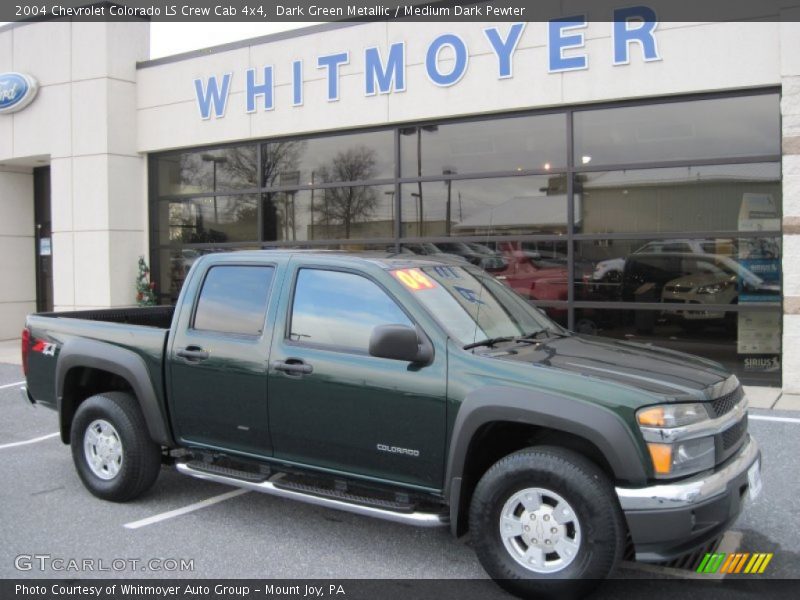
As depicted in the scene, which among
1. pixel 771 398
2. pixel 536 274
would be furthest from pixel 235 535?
pixel 536 274

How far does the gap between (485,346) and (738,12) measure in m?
7.13

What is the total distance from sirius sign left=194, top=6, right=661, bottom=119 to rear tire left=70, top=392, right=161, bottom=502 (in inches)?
288

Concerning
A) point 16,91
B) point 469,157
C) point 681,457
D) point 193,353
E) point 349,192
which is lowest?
point 681,457

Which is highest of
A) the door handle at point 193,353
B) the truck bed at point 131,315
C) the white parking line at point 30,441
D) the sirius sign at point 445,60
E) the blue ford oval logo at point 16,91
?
the blue ford oval logo at point 16,91

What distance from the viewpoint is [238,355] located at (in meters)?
4.48

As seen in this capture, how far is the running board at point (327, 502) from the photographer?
12.2ft

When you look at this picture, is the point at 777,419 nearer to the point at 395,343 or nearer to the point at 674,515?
the point at 674,515

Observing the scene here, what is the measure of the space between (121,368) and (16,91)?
12.1 metres

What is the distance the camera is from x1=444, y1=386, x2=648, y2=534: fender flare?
10.9 feet

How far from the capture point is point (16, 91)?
14453mm

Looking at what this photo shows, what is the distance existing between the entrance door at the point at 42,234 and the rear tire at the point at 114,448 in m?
12.6

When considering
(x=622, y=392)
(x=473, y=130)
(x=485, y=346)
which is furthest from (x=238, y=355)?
(x=473, y=130)

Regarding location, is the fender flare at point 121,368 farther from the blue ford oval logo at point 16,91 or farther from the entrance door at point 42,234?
the entrance door at point 42,234

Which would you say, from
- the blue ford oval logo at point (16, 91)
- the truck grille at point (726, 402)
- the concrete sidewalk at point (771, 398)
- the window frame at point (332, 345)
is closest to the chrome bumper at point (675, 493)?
the truck grille at point (726, 402)
